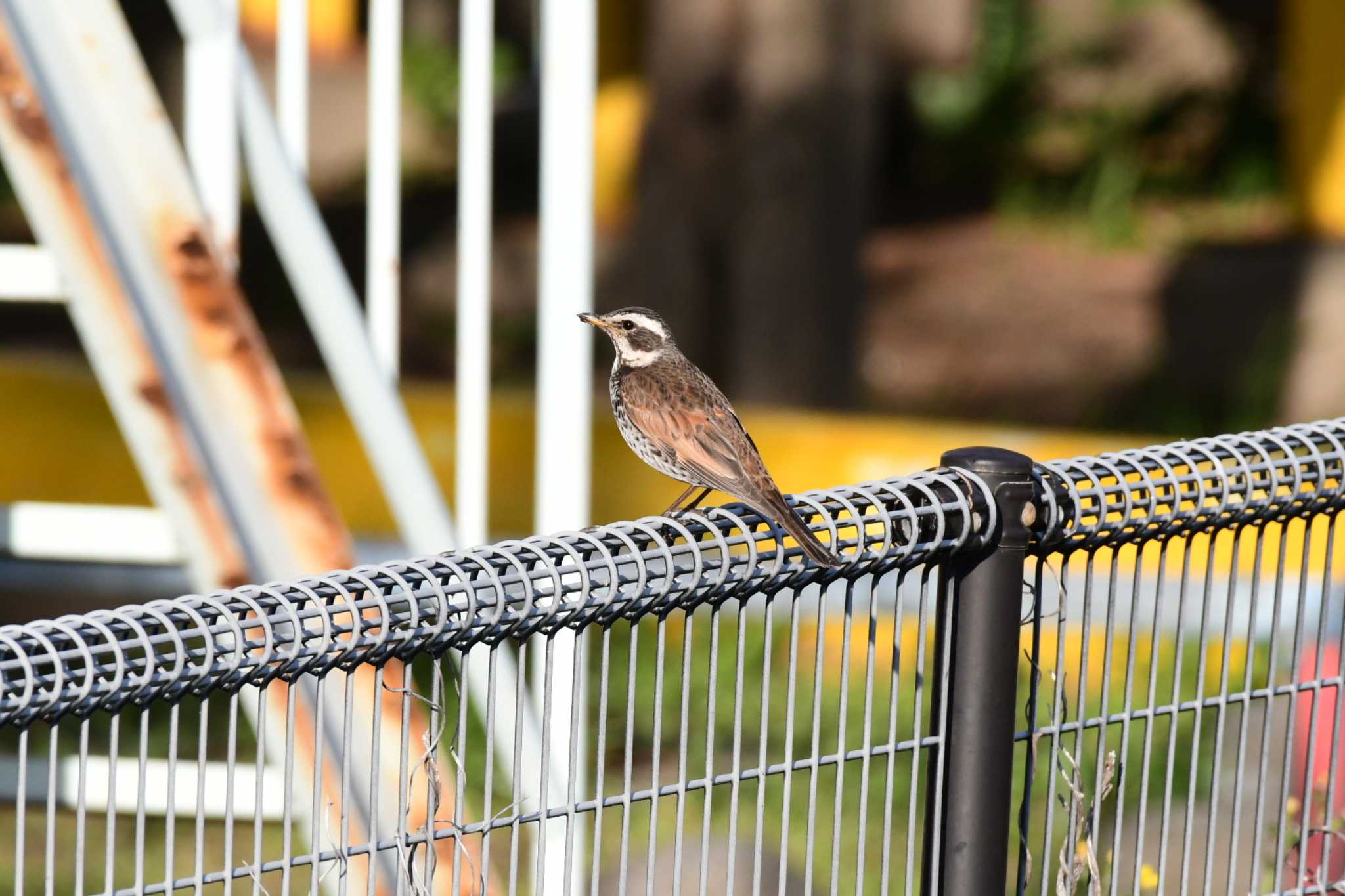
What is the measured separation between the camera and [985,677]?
272cm

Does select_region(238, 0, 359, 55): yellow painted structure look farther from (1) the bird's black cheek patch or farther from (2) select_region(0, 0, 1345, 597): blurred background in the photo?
(1) the bird's black cheek patch

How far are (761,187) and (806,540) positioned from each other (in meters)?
7.84

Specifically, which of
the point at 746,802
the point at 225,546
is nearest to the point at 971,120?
the point at 746,802

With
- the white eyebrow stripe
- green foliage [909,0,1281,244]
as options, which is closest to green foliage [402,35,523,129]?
green foliage [909,0,1281,244]

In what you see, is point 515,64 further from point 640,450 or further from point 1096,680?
point 640,450

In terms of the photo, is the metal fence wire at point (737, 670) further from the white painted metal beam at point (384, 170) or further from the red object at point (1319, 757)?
the white painted metal beam at point (384, 170)

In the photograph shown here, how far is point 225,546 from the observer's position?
170 inches

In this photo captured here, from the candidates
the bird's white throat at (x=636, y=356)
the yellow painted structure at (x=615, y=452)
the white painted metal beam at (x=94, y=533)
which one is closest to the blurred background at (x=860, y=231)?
the yellow painted structure at (x=615, y=452)

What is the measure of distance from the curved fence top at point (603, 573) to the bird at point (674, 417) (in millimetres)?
945

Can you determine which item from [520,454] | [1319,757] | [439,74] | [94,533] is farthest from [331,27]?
[1319,757]

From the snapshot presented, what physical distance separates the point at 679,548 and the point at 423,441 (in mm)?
6458

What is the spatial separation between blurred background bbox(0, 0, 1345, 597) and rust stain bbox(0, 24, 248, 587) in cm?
136

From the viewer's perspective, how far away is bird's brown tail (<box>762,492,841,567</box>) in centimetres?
253

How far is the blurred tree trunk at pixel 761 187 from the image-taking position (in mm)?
10172
